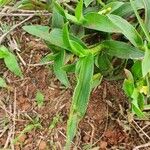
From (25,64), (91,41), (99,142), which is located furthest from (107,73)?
(25,64)

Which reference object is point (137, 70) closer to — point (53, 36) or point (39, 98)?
point (53, 36)

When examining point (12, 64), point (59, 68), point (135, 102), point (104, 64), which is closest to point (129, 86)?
point (135, 102)

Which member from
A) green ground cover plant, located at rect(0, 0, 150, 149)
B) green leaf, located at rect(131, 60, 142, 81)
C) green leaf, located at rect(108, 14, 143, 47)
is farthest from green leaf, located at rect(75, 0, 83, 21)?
green leaf, located at rect(131, 60, 142, 81)

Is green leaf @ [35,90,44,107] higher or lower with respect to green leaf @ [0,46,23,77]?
lower

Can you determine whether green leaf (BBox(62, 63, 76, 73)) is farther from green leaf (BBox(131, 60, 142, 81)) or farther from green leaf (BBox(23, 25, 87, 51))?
green leaf (BBox(131, 60, 142, 81))

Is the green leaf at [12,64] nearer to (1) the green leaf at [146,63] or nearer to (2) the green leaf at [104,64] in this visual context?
(2) the green leaf at [104,64]

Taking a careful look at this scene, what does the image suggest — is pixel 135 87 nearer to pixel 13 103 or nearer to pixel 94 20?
pixel 94 20
